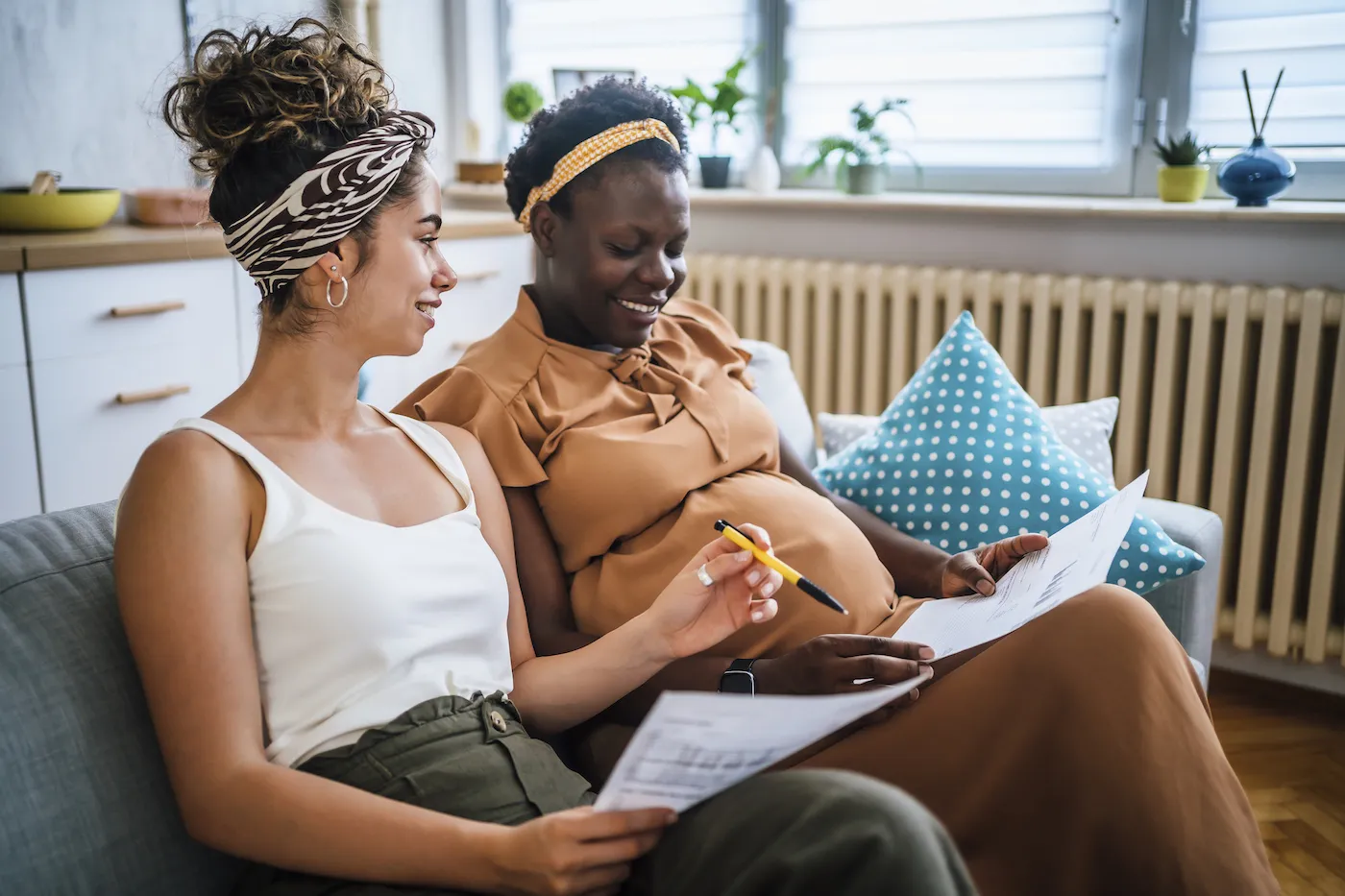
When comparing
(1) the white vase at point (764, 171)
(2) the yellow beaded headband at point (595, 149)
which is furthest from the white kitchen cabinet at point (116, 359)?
(1) the white vase at point (764, 171)

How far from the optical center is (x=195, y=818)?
898 mm

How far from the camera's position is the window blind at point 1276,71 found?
2.48 meters

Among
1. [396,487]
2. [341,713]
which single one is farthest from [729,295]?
[341,713]

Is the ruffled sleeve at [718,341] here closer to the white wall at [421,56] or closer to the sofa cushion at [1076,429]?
the sofa cushion at [1076,429]

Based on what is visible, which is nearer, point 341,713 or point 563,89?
point 341,713

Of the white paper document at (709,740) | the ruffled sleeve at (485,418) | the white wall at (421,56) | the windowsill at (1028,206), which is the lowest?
the white paper document at (709,740)

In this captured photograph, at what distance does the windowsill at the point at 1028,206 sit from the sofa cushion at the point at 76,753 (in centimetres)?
218

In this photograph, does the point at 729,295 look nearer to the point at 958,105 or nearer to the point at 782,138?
the point at 782,138

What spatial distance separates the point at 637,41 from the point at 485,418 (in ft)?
8.13

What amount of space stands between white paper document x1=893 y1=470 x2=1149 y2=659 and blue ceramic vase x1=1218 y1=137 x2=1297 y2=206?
1.50 metres

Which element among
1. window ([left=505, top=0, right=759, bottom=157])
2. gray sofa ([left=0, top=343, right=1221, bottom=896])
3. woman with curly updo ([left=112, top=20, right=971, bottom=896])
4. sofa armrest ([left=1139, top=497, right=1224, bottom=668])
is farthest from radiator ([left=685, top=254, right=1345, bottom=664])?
gray sofa ([left=0, top=343, right=1221, bottom=896])

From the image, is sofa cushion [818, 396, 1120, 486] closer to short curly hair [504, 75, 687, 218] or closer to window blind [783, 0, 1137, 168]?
short curly hair [504, 75, 687, 218]

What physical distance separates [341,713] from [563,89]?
2499 mm

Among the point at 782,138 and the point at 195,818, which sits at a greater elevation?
the point at 782,138
